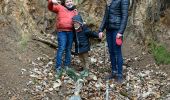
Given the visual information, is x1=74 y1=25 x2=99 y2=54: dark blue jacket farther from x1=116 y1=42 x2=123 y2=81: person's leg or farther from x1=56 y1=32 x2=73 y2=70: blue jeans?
x1=116 y1=42 x2=123 y2=81: person's leg

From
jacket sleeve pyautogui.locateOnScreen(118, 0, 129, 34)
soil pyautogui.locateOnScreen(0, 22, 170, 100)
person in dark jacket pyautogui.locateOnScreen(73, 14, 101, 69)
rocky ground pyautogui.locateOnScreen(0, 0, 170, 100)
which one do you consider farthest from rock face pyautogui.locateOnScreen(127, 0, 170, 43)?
jacket sleeve pyautogui.locateOnScreen(118, 0, 129, 34)

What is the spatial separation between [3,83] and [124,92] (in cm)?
245

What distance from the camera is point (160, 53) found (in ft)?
35.9

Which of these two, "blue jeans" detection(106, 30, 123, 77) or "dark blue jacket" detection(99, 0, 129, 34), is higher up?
"dark blue jacket" detection(99, 0, 129, 34)

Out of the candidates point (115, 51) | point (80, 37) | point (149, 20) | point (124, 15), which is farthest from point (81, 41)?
point (149, 20)

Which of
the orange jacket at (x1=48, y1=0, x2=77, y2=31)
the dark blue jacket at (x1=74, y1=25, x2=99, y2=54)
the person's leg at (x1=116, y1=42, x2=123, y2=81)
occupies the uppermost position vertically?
the orange jacket at (x1=48, y1=0, x2=77, y2=31)

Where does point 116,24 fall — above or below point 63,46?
above

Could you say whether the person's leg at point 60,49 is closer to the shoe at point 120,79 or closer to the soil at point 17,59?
the soil at point 17,59

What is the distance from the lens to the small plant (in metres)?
10.5

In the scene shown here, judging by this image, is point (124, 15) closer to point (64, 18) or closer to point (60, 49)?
point (64, 18)

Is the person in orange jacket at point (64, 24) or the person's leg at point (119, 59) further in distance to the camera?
the person in orange jacket at point (64, 24)

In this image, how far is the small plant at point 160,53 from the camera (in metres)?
10.5

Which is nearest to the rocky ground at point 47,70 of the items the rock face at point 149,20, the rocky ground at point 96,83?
the rocky ground at point 96,83

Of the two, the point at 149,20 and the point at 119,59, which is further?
the point at 149,20
